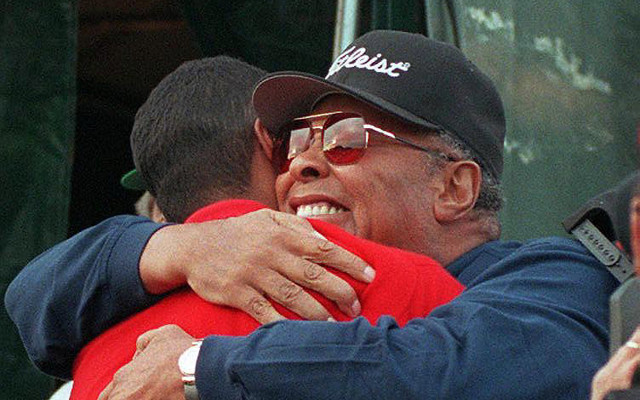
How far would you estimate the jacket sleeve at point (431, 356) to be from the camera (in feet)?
6.24

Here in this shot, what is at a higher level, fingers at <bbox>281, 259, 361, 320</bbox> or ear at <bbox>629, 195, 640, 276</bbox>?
ear at <bbox>629, 195, 640, 276</bbox>

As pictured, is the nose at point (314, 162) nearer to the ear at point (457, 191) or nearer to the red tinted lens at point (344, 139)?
the red tinted lens at point (344, 139)

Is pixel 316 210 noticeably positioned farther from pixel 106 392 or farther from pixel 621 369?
pixel 621 369

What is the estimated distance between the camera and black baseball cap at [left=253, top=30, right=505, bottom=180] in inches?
102

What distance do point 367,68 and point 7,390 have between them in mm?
1787

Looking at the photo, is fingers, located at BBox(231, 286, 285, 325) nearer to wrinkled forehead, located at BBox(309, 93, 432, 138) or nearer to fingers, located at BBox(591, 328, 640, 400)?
wrinkled forehead, located at BBox(309, 93, 432, 138)

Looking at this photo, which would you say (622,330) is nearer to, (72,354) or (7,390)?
(72,354)

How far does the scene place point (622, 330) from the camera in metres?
1.29

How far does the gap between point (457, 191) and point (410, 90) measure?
0.77ft

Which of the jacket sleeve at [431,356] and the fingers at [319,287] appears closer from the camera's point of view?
the jacket sleeve at [431,356]

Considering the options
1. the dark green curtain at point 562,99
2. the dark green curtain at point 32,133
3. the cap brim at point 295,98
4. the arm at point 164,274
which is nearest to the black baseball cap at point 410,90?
the cap brim at point 295,98

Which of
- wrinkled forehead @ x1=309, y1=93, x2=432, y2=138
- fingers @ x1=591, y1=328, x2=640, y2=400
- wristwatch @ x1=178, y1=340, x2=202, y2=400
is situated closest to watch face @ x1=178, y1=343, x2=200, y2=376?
wristwatch @ x1=178, y1=340, x2=202, y2=400

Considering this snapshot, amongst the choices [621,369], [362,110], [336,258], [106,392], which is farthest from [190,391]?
[621,369]

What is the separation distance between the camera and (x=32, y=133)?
4008mm
